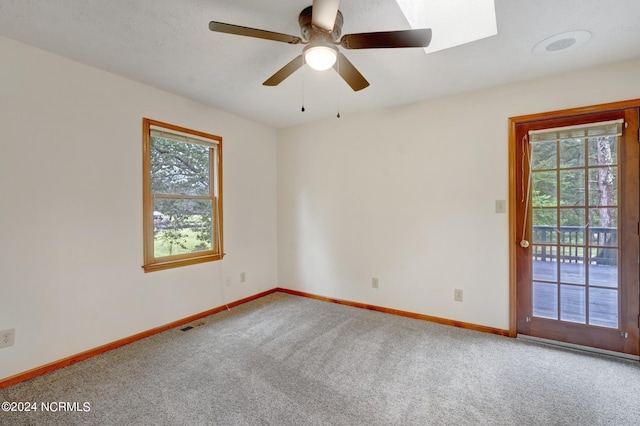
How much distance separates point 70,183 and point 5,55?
0.93m

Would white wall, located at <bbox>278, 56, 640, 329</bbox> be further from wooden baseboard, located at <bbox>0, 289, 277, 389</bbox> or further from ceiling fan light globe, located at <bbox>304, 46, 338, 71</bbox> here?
ceiling fan light globe, located at <bbox>304, 46, 338, 71</bbox>

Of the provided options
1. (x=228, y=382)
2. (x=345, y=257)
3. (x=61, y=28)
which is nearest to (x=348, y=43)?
(x=61, y=28)

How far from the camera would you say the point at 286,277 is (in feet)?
14.0

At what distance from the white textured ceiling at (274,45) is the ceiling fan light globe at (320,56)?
11.1 inches

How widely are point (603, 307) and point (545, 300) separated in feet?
1.27

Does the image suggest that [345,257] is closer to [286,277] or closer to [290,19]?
[286,277]

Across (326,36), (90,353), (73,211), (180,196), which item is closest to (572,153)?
(326,36)

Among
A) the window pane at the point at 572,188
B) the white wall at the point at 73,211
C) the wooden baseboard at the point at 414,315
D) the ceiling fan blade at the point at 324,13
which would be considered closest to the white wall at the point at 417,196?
the wooden baseboard at the point at 414,315

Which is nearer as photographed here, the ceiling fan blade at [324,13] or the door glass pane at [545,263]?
the ceiling fan blade at [324,13]

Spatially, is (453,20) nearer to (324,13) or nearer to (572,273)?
(324,13)

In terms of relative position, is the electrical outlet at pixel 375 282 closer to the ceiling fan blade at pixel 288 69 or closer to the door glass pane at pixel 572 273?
the door glass pane at pixel 572 273

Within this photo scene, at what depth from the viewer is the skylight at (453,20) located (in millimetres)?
1928

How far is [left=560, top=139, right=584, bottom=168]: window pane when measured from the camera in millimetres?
2494

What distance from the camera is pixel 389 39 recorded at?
155 cm
